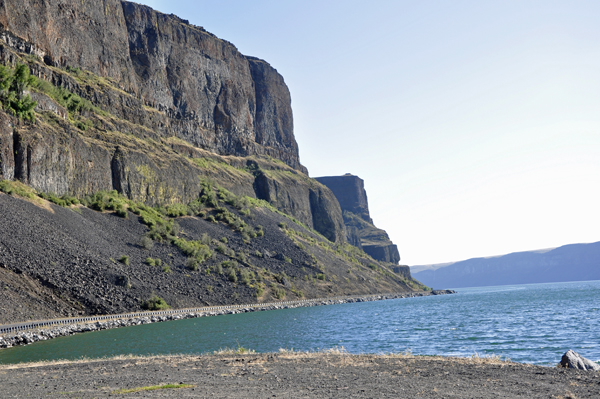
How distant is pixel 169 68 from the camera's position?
12962cm

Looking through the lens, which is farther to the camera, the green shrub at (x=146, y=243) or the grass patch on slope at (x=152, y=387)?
the green shrub at (x=146, y=243)

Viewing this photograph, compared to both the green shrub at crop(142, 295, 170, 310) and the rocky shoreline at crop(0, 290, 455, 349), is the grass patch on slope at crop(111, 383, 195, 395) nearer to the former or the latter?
the rocky shoreline at crop(0, 290, 455, 349)

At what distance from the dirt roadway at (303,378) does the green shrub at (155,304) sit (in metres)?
33.3

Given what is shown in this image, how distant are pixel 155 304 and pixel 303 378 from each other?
141 ft

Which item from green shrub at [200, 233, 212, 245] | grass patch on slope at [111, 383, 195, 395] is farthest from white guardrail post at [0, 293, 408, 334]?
grass patch on slope at [111, 383, 195, 395]

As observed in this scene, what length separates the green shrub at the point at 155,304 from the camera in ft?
180

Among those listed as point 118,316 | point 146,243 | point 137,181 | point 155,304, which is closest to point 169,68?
point 137,181

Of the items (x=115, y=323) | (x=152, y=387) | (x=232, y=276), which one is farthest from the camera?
(x=232, y=276)

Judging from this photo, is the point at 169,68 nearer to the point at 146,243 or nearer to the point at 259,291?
the point at 146,243

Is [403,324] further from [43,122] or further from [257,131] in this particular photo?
[257,131]

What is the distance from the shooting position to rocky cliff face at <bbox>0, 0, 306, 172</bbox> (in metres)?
91.4

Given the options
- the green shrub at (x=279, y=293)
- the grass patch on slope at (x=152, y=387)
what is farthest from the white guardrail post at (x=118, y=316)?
the grass patch on slope at (x=152, y=387)

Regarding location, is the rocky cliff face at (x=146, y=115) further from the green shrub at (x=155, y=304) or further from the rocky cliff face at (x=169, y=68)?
the green shrub at (x=155, y=304)

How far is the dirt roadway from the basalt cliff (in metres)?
26.7
